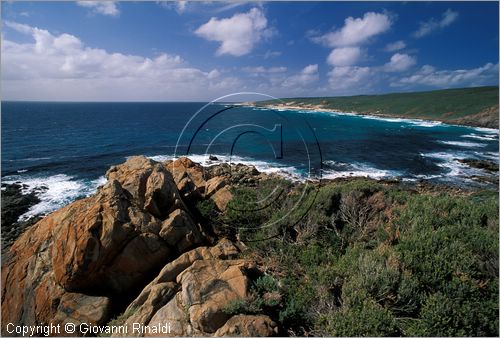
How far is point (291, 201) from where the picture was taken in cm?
1402

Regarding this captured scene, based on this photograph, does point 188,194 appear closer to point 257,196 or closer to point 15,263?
point 257,196

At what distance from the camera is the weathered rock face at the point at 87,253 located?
984cm

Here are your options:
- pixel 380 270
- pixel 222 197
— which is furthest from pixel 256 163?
pixel 380 270

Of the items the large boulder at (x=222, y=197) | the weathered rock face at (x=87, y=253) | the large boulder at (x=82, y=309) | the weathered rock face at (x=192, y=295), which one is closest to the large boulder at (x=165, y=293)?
the weathered rock face at (x=192, y=295)

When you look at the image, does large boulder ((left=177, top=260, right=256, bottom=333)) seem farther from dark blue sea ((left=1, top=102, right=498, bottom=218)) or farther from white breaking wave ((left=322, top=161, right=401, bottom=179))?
white breaking wave ((left=322, top=161, right=401, bottom=179))

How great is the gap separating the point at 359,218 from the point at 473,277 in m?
4.75


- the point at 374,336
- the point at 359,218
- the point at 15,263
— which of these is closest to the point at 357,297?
the point at 374,336

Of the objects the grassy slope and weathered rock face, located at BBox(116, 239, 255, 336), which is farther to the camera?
the grassy slope

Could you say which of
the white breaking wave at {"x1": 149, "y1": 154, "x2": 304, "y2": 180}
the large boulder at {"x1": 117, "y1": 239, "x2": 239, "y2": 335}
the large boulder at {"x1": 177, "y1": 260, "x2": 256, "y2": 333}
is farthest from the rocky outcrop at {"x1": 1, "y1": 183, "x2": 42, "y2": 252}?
the large boulder at {"x1": 177, "y1": 260, "x2": 256, "y2": 333}

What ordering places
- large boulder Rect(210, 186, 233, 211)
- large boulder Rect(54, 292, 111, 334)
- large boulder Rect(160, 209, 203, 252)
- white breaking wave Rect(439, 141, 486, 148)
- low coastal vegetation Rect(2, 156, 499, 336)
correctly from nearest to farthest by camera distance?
low coastal vegetation Rect(2, 156, 499, 336), large boulder Rect(54, 292, 111, 334), large boulder Rect(160, 209, 203, 252), large boulder Rect(210, 186, 233, 211), white breaking wave Rect(439, 141, 486, 148)

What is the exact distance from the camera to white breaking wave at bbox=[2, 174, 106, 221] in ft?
84.4

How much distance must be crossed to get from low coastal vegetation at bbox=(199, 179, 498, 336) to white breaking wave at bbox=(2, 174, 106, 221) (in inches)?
868

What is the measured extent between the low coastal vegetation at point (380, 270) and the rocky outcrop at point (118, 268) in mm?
1235

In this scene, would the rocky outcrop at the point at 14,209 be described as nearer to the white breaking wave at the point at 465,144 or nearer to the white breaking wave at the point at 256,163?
the white breaking wave at the point at 256,163
